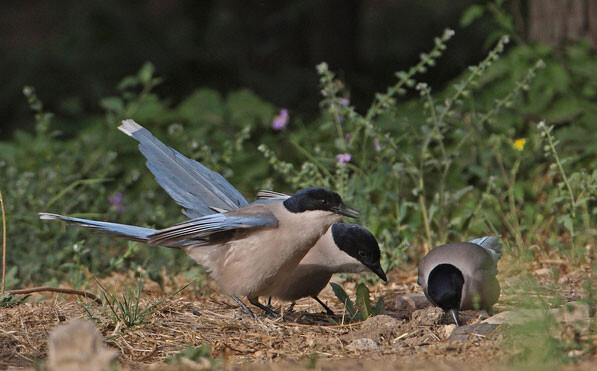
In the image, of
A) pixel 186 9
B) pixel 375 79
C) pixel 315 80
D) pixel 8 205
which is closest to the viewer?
pixel 8 205

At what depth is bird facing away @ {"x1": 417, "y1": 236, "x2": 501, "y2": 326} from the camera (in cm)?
353

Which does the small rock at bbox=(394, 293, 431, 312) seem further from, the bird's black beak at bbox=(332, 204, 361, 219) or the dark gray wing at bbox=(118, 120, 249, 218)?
the dark gray wing at bbox=(118, 120, 249, 218)

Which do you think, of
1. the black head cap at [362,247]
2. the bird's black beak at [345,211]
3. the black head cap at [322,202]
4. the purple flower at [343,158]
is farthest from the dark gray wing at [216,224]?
the purple flower at [343,158]

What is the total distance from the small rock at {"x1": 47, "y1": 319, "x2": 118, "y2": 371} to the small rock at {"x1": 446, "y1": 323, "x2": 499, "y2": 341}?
1.44 m

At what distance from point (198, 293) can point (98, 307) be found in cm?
94

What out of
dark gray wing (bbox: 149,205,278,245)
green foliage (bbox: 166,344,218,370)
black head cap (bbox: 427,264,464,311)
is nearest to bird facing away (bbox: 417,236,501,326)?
black head cap (bbox: 427,264,464,311)

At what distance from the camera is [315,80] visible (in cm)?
920

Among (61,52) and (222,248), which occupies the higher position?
(61,52)

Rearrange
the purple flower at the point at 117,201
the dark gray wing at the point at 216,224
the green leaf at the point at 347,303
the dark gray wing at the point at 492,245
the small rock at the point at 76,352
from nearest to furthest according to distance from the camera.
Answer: the small rock at the point at 76,352
the dark gray wing at the point at 216,224
the green leaf at the point at 347,303
the dark gray wing at the point at 492,245
the purple flower at the point at 117,201

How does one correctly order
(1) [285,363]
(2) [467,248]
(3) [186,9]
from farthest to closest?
(3) [186,9] → (2) [467,248] → (1) [285,363]

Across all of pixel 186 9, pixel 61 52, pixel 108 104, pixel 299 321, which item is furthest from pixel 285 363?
pixel 186 9

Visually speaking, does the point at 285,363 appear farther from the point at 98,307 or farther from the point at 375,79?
the point at 375,79

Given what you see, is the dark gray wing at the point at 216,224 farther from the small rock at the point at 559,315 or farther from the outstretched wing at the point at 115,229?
the small rock at the point at 559,315

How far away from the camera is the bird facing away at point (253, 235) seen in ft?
11.6
